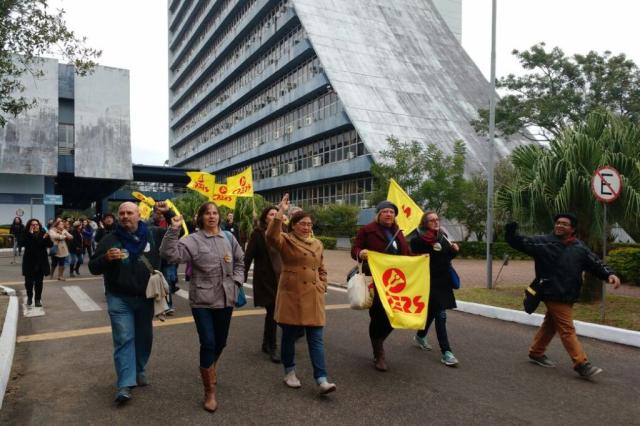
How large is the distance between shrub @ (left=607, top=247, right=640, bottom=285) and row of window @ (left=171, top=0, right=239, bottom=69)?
5089 cm

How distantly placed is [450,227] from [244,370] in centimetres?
3084

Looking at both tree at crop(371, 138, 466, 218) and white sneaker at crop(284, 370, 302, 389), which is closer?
white sneaker at crop(284, 370, 302, 389)

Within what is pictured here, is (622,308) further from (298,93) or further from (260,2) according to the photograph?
(260,2)

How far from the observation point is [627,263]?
45.3 feet

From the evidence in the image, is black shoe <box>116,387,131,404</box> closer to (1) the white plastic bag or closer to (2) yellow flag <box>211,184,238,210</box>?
(1) the white plastic bag

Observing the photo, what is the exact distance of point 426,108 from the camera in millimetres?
41312

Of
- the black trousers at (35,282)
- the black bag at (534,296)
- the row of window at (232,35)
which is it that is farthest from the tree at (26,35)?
the row of window at (232,35)

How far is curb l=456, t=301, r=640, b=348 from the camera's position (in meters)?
7.15

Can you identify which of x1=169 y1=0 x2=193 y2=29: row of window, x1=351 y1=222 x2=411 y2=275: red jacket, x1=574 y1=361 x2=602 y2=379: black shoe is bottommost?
x1=574 y1=361 x2=602 y2=379: black shoe

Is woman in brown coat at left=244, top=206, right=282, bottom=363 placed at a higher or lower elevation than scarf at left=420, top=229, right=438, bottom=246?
lower

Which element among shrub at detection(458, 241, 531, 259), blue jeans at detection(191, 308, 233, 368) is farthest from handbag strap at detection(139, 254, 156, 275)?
shrub at detection(458, 241, 531, 259)

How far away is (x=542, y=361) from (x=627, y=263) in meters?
9.65

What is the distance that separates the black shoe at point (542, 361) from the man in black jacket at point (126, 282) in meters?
4.30

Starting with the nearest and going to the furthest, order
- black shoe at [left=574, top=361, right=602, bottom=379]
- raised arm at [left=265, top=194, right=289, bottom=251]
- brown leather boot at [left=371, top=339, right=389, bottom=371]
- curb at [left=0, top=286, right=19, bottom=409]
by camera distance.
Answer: raised arm at [left=265, top=194, right=289, bottom=251] → curb at [left=0, top=286, right=19, bottom=409] → black shoe at [left=574, top=361, right=602, bottom=379] → brown leather boot at [left=371, top=339, right=389, bottom=371]
